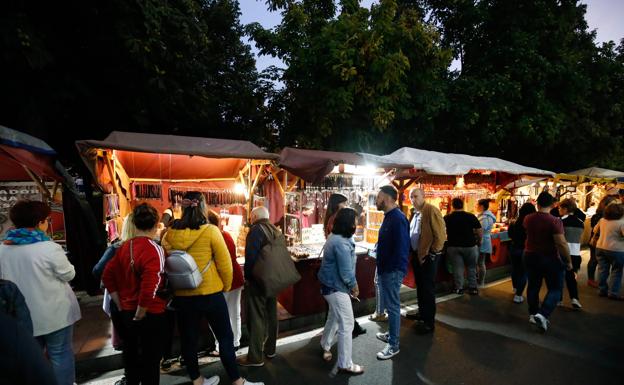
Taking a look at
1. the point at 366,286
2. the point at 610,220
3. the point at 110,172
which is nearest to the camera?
the point at 110,172

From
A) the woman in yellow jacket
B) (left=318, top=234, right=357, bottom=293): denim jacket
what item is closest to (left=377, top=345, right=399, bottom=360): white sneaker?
(left=318, top=234, right=357, bottom=293): denim jacket

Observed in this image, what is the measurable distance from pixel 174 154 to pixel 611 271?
8594 millimetres

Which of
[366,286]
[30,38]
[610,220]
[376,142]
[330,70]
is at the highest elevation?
[330,70]

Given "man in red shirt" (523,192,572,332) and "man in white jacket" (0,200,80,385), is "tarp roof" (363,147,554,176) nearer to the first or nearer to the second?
"man in red shirt" (523,192,572,332)

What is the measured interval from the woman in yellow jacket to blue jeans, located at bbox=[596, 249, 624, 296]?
7364 millimetres

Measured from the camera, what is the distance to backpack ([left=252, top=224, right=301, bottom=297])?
152 inches

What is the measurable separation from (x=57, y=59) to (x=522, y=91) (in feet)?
47.7

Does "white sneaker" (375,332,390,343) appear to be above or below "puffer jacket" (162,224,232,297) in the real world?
below

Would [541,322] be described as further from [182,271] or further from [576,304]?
[182,271]

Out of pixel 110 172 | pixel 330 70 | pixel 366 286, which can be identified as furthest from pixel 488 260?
pixel 110 172

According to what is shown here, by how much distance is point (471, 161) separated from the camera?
28.5 feet

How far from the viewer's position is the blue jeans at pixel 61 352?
2990 millimetres

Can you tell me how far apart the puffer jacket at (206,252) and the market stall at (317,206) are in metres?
2.14

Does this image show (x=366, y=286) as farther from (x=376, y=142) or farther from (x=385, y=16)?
(x=385, y=16)
